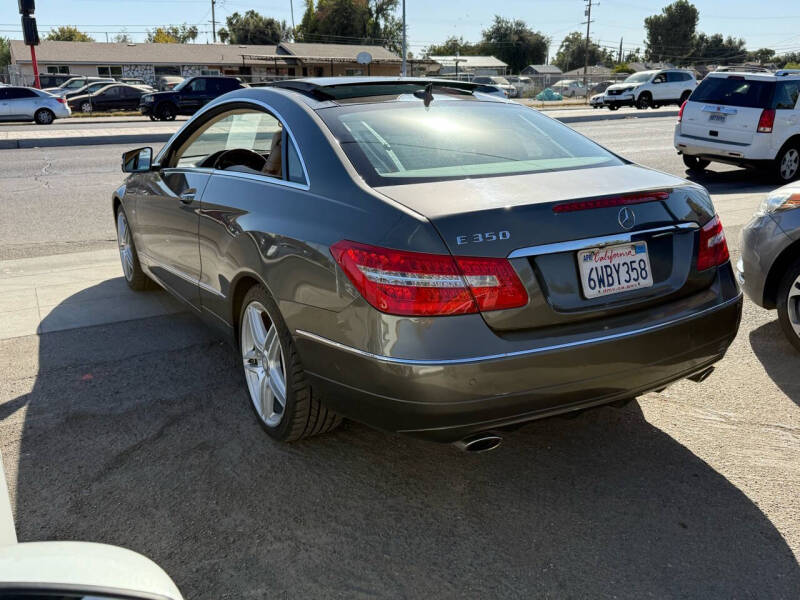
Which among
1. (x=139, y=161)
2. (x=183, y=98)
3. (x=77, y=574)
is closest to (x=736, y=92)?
(x=139, y=161)

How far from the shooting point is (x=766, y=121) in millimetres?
12328

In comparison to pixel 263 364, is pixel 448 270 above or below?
above

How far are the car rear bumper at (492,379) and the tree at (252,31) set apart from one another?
11177 centimetres

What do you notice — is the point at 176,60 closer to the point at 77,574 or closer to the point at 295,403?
the point at 295,403

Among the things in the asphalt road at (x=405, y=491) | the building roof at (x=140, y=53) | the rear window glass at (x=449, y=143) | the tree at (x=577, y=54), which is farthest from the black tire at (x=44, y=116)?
the tree at (x=577, y=54)

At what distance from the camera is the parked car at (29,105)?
27.8 meters

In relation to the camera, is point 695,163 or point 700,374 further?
point 695,163

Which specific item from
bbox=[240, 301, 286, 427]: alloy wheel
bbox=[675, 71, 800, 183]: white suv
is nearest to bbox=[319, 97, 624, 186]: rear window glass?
bbox=[240, 301, 286, 427]: alloy wheel

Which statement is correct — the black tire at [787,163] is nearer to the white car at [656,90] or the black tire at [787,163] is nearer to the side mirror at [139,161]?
the side mirror at [139,161]

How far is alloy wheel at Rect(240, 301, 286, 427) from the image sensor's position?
3604mm

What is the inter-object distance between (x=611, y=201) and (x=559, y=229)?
11.4 inches

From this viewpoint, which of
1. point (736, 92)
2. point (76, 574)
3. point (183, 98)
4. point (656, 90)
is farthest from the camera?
point (656, 90)

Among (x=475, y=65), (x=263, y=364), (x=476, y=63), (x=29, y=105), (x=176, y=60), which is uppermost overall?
(x=176, y=60)

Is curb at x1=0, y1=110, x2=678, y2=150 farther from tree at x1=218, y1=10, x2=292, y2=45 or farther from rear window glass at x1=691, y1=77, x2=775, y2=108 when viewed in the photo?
tree at x1=218, y1=10, x2=292, y2=45
